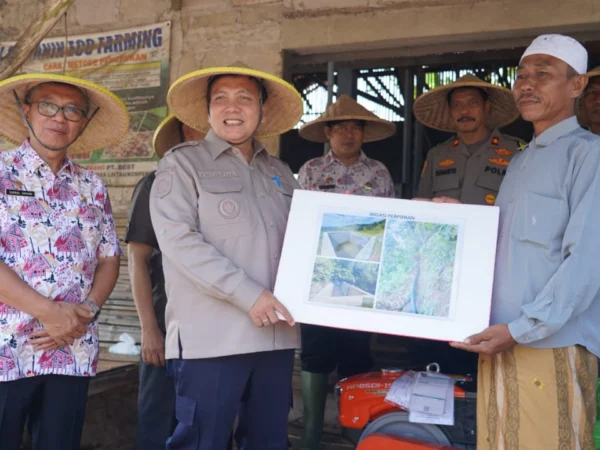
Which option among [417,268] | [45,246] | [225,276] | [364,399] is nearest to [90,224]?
[45,246]

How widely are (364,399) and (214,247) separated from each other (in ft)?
3.93

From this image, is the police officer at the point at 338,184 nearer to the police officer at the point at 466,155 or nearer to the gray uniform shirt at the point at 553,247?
the police officer at the point at 466,155

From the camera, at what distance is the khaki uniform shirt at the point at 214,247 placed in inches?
89.7

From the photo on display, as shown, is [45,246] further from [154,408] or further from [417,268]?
[417,268]

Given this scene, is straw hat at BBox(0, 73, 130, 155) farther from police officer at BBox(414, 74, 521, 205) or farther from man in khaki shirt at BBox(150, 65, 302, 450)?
police officer at BBox(414, 74, 521, 205)

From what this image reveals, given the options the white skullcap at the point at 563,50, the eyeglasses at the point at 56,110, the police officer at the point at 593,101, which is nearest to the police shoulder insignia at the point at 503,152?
the police officer at the point at 593,101

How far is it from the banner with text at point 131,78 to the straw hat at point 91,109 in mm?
1826

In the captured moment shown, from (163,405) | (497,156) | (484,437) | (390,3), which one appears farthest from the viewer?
(390,3)

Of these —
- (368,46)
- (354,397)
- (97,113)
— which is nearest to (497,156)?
(368,46)

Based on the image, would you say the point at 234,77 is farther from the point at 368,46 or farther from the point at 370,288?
the point at 368,46

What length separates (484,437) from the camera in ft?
7.84

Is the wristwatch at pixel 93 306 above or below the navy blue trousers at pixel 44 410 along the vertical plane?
above

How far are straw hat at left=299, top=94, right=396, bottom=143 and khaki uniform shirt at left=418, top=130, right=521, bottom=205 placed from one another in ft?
2.11

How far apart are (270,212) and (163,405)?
50.6 inches
